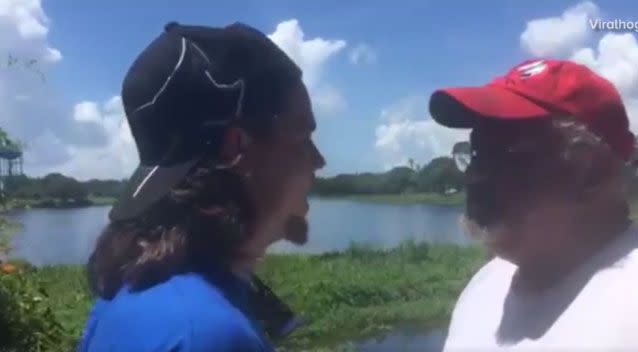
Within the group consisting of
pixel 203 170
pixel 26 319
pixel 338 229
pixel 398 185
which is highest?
pixel 203 170

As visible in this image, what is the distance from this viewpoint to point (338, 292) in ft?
7.20

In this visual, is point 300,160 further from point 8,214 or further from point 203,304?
point 8,214

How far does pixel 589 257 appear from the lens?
3.57ft

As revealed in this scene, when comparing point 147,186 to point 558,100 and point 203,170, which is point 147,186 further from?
point 558,100

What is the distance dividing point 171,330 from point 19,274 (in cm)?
154

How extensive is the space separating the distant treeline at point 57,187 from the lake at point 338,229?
0.04 metres

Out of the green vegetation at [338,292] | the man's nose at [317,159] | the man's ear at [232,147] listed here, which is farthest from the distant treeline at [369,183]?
the man's ear at [232,147]

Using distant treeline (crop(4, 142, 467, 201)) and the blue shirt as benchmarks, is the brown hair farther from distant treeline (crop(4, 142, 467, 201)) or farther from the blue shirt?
distant treeline (crop(4, 142, 467, 201))

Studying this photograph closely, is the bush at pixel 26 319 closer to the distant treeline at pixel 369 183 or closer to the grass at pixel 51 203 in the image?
the grass at pixel 51 203

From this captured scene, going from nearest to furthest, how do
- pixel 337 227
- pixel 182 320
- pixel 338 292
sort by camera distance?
pixel 182 320 < pixel 337 227 < pixel 338 292

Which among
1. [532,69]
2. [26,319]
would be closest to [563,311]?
[532,69]

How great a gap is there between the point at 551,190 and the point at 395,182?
0.68 meters

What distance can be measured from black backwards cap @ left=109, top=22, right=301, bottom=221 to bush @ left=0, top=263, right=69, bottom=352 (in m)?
1.45

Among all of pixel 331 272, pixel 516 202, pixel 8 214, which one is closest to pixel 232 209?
pixel 516 202
